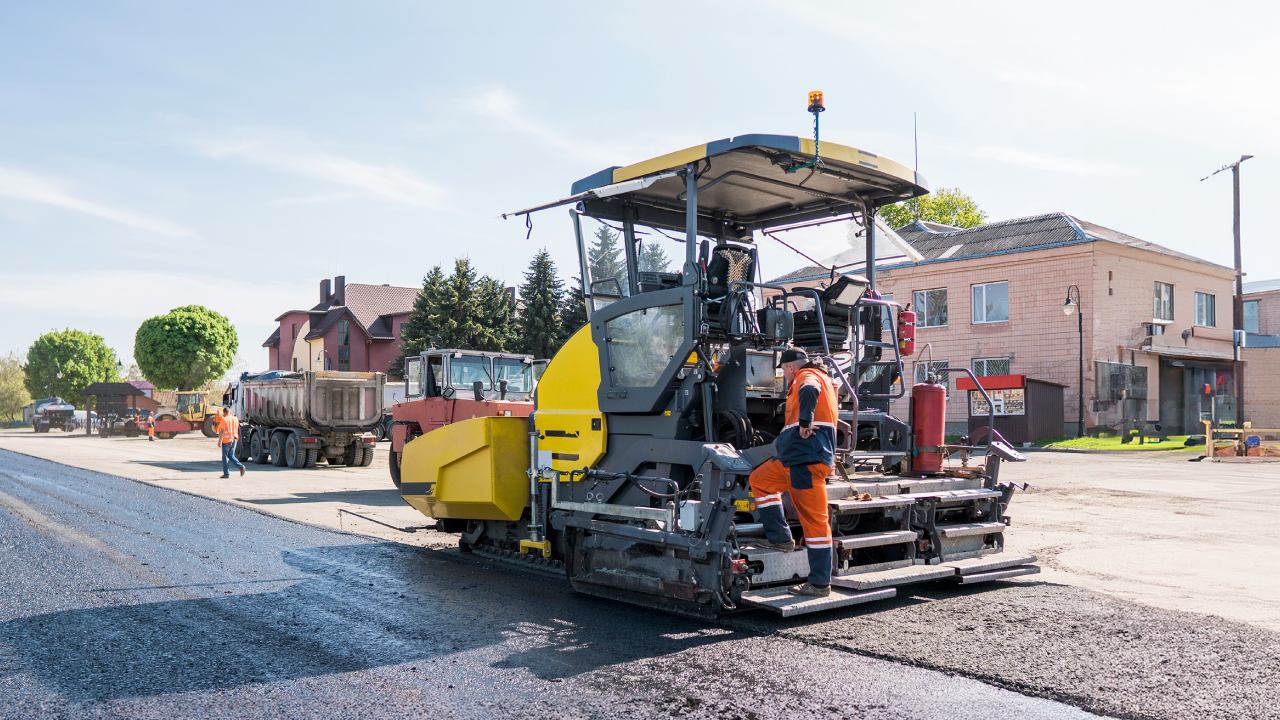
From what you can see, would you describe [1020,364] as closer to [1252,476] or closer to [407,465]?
[1252,476]

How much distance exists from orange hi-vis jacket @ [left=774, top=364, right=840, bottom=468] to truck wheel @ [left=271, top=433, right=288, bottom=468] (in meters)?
19.9

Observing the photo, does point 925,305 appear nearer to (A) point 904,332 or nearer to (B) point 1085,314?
(B) point 1085,314

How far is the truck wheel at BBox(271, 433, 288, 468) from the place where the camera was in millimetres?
23109

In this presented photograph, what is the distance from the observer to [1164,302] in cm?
2944

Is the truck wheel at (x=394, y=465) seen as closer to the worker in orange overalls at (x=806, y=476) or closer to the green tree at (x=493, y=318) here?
the worker in orange overalls at (x=806, y=476)

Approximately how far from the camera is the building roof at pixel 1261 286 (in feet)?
132

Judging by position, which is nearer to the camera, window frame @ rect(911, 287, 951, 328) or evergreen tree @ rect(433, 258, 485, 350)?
window frame @ rect(911, 287, 951, 328)

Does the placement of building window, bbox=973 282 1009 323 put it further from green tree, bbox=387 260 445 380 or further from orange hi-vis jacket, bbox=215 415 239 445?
green tree, bbox=387 260 445 380

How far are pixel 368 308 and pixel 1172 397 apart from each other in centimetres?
4321

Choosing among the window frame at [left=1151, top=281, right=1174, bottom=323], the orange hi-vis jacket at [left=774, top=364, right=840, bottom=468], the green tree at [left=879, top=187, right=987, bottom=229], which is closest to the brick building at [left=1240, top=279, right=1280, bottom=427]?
the window frame at [left=1151, top=281, right=1174, bottom=323]

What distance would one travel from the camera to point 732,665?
476 cm

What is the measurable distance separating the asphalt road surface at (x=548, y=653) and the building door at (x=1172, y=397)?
1032 inches

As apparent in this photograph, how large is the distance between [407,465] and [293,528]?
277cm

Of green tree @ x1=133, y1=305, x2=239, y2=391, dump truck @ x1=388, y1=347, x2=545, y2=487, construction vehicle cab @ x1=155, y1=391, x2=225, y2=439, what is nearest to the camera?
dump truck @ x1=388, y1=347, x2=545, y2=487
